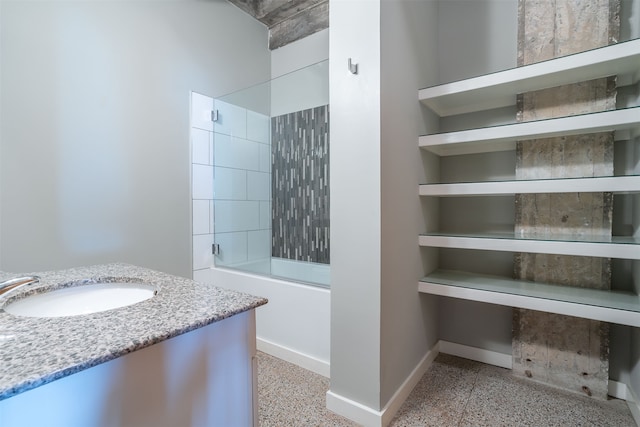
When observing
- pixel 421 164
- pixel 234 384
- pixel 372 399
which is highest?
pixel 421 164

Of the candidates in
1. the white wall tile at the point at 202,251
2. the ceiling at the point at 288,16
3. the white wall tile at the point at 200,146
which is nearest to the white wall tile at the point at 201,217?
the white wall tile at the point at 202,251

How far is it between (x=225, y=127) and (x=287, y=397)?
6.30ft

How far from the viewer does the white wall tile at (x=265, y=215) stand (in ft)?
8.13

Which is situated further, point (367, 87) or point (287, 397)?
point (287, 397)

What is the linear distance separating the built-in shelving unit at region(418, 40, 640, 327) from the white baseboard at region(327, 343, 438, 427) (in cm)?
49

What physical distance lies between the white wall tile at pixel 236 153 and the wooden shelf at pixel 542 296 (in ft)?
5.34

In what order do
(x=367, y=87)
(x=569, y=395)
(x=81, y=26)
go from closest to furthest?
(x=367, y=87), (x=569, y=395), (x=81, y=26)

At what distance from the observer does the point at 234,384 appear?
705mm

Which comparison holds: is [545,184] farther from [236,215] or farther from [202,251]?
[202,251]

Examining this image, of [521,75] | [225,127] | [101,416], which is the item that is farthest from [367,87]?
[225,127]

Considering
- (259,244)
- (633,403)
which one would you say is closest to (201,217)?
(259,244)

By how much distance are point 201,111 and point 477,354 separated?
249 cm

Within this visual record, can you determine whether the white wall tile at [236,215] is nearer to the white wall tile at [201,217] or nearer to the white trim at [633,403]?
the white wall tile at [201,217]

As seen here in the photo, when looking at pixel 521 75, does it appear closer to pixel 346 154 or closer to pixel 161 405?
pixel 346 154
